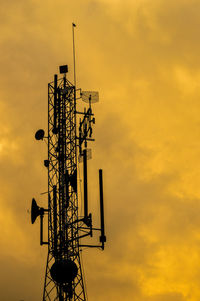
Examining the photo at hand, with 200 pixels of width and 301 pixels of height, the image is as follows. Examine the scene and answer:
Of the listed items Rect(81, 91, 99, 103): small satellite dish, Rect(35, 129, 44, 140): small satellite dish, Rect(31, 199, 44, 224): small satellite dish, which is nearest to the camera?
Rect(31, 199, 44, 224): small satellite dish

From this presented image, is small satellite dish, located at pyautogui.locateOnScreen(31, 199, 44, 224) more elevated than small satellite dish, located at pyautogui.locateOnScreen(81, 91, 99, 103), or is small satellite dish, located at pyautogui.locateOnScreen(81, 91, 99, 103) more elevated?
small satellite dish, located at pyautogui.locateOnScreen(81, 91, 99, 103)

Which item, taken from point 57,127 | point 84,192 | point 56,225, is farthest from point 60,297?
point 57,127

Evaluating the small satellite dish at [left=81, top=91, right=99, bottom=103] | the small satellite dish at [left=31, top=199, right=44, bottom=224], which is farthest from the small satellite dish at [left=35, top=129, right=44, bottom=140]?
the small satellite dish at [left=31, top=199, right=44, bottom=224]

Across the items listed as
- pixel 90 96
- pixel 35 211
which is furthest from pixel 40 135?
pixel 35 211

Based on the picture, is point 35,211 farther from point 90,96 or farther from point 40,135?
point 90,96

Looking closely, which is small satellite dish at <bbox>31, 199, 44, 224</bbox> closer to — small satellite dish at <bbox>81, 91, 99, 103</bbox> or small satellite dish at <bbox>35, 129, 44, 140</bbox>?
small satellite dish at <bbox>35, 129, 44, 140</bbox>

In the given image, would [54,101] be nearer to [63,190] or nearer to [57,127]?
A: [57,127]

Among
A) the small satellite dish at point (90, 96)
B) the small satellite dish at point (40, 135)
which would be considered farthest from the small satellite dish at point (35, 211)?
the small satellite dish at point (90, 96)

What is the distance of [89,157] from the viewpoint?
43.8 meters

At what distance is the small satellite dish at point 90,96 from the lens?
45.2 metres

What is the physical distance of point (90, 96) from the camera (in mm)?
Result: 45250

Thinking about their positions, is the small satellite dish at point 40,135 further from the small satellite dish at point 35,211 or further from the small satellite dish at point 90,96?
the small satellite dish at point 35,211

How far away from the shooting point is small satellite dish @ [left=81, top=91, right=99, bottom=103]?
45.2m

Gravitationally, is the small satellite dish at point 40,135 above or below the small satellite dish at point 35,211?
above
